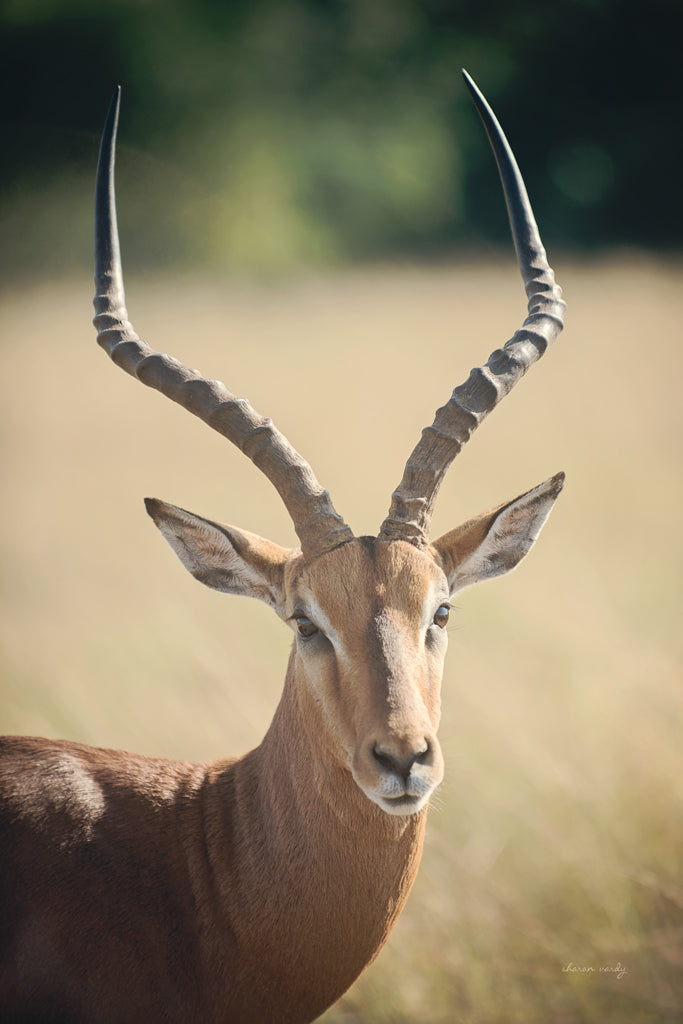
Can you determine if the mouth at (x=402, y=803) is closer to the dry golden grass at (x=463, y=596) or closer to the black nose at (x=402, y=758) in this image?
the black nose at (x=402, y=758)

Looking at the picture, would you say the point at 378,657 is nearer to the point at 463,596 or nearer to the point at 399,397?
the point at 463,596

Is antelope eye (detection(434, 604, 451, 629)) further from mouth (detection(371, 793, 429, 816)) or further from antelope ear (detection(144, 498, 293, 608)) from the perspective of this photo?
mouth (detection(371, 793, 429, 816))

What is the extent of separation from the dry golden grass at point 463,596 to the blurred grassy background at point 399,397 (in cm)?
3

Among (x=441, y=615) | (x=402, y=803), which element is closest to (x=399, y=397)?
(x=441, y=615)

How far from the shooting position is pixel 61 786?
4.13 meters

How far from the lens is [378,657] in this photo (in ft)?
11.3

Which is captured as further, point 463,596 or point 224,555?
point 463,596

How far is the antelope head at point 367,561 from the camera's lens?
10.8 ft

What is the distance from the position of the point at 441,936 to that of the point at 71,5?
16140mm

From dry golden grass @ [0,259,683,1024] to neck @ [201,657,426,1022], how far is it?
1.88 meters

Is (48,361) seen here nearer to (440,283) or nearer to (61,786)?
(440,283)

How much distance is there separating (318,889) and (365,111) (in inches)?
626

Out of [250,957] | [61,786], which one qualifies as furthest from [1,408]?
[250,957]

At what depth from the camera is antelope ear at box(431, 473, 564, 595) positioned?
4.07m
